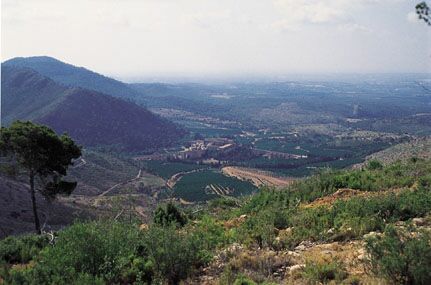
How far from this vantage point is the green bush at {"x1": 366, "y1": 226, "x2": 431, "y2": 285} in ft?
18.9

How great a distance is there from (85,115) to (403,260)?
127507 mm

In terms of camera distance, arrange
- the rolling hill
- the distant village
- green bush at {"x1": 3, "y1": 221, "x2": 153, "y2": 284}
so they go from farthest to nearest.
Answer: the rolling hill, the distant village, green bush at {"x1": 3, "y1": 221, "x2": 153, "y2": 284}

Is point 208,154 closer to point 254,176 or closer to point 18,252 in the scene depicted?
point 254,176

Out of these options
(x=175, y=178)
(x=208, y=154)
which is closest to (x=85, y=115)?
(x=208, y=154)

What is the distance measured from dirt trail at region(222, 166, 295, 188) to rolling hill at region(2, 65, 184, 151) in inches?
1452

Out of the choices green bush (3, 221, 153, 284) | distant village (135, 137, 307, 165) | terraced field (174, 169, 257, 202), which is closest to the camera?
green bush (3, 221, 153, 284)

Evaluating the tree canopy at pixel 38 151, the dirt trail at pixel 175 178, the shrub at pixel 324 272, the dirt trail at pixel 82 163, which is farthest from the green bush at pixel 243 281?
the dirt trail at pixel 82 163

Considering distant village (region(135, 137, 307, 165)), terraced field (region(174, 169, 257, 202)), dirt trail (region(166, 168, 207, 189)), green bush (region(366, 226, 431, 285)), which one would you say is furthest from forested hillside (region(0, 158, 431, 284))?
distant village (region(135, 137, 307, 165))

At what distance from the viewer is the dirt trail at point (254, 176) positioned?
77000 mm

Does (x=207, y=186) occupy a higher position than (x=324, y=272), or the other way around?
(x=324, y=272)

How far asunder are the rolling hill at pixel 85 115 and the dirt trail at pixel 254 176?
121ft

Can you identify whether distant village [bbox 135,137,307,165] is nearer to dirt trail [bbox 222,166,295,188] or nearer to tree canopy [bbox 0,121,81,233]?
dirt trail [bbox 222,166,295,188]

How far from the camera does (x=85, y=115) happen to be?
415 feet

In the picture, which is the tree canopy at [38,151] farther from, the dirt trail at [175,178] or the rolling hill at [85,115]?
the rolling hill at [85,115]
